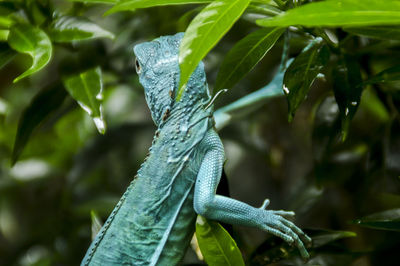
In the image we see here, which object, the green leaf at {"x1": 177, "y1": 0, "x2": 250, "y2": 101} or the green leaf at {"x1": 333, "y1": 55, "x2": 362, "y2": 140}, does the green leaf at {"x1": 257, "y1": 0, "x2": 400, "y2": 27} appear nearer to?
the green leaf at {"x1": 177, "y1": 0, "x2": 250, "y2": 101}

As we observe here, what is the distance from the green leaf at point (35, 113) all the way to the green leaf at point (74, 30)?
0.19 m

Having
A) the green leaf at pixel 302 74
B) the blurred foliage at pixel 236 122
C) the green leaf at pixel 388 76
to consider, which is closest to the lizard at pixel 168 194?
the blurred foliage at pixel 236 122

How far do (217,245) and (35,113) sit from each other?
74 cm

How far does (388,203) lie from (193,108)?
A: 0.87 m

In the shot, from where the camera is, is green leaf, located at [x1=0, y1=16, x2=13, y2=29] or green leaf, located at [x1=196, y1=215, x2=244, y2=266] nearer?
green leaf, located at [x1=196, y1=215, x2=244, y2=266]

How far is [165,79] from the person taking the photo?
1.36 metres

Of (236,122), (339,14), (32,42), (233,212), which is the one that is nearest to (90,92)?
(32,42)

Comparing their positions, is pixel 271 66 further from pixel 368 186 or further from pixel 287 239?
pixel 287 239

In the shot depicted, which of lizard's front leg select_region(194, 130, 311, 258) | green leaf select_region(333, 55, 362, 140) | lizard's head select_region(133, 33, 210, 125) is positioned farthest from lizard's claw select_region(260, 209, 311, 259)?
lizard's head select_region(133, 33, 210, 125)

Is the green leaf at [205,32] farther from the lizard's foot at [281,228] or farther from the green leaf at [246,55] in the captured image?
the lizard's foot at [281,228]

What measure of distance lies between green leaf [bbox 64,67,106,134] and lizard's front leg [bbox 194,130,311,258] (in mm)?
291

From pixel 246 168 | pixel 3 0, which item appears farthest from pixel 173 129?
pixel 246 168

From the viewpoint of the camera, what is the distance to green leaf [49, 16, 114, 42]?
4.46 feet

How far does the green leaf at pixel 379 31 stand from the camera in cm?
111
